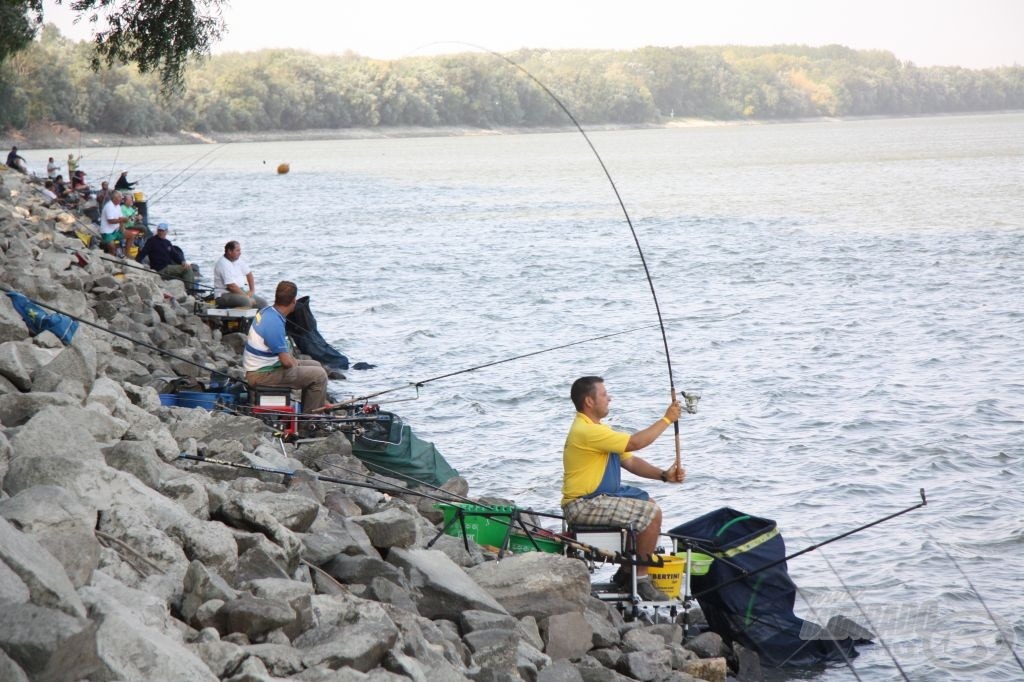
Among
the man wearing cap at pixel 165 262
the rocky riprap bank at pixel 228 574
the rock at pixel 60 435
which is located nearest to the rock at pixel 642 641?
the rocky riprap bank at pixel 228 574

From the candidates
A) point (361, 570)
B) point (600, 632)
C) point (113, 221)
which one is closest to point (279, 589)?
point (361, 570)

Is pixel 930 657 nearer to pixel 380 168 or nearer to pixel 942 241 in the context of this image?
pixel 942 241

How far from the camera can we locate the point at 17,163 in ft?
112

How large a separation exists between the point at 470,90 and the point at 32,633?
4216 inches

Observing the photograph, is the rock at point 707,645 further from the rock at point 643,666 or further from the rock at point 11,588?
the rock at point 11,588

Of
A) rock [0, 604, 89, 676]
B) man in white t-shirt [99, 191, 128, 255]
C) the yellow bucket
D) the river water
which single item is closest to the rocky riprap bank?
rock [0, 604, 89, 676]

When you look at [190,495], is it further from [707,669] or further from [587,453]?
[707,669]

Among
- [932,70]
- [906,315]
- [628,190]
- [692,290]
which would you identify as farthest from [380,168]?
[932,70]

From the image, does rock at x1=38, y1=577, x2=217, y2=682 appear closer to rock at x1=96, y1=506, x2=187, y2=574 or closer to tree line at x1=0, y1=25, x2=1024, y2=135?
rock at x1=96, y1=506, x2=187, y2=574

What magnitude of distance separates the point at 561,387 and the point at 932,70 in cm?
18300

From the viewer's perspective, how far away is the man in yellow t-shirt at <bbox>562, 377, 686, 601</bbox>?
6.48 metres

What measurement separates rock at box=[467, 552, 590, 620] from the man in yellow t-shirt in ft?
1.23

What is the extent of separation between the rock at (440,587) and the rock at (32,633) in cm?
242

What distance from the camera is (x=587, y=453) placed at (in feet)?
21.8
